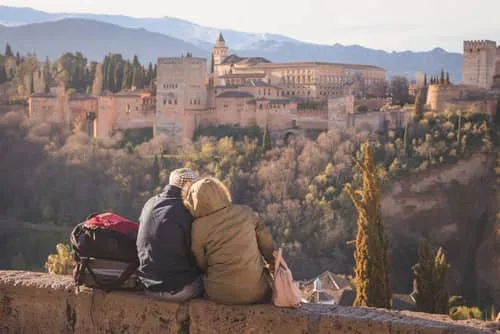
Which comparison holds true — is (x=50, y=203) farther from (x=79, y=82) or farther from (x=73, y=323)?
(x=73, y=323)

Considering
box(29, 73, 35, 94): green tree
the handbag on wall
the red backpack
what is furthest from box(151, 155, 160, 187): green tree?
the handbag on wall

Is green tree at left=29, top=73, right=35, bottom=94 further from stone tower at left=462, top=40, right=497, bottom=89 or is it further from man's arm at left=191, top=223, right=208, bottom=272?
man's arm at left=191, top=223, right=208, bottom=272

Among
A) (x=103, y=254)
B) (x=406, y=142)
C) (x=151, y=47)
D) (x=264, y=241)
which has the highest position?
(x=151, y=47)

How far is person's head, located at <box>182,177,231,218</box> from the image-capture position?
381 centimetres

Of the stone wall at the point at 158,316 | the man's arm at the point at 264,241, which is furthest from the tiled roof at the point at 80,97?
the man's arm at the point at 264,241

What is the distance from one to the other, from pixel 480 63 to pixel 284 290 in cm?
3458

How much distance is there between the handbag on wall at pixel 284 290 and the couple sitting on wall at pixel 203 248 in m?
0.10

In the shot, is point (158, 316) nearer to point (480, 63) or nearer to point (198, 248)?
point (198, 248)

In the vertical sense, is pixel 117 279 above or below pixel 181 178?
below

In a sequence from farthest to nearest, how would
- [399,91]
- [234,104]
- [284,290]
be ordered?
[399,91]
[234,104]
[284,290]

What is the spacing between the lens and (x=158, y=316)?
13.1ft

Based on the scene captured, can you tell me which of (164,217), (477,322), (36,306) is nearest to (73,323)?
(36,306)

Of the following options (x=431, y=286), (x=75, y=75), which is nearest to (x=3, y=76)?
(x=75, y=75)

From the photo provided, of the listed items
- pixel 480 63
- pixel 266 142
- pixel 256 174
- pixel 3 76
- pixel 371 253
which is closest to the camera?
pixel 371 253
